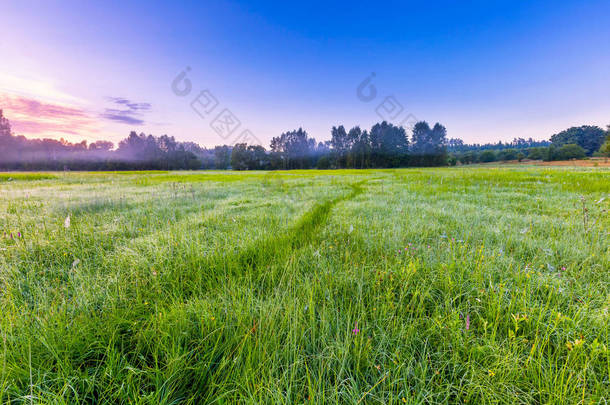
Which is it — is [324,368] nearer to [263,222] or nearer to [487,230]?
[263,222]

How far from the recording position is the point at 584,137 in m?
90.0

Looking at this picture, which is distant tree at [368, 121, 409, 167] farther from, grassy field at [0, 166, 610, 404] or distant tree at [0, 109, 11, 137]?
distant tree at [0, 109, 11, 137]

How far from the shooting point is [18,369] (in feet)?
3.61

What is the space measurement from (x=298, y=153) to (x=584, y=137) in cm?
12499

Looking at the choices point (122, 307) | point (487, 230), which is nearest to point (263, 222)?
point (122, 307)

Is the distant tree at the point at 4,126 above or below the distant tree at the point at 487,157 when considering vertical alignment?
above

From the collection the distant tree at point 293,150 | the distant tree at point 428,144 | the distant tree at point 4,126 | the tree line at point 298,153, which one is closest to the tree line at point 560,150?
the tree line at point 298,153

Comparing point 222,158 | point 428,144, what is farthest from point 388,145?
point 222,158

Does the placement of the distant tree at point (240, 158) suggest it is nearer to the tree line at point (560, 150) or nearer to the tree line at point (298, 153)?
the tree line at point (298, 153)

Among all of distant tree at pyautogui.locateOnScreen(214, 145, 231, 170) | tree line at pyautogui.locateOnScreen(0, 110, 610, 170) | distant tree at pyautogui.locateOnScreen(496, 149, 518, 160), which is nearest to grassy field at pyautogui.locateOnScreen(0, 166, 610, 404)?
tree line at pyautogui.locateOnScreen(0, 110, 610, 170)

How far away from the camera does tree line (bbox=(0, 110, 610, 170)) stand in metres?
69.9

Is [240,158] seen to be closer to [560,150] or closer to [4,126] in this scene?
[4,126]

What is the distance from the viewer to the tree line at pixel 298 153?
69938 mm

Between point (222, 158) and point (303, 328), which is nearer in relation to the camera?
point (303, 328)
